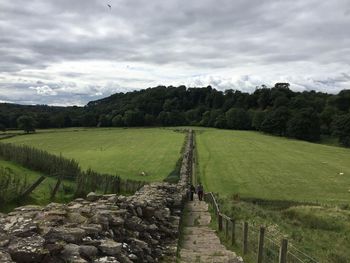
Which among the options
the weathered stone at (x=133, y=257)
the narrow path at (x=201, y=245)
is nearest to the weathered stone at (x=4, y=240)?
the weathered stone at (x=133, y=257)

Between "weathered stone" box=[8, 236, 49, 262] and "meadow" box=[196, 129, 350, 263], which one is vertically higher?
"weathered stone" box=[8, 236, 49, 262]

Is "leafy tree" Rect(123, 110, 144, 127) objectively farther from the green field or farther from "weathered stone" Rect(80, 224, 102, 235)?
"weathered stone" Rect(80, 224, 102, 235)

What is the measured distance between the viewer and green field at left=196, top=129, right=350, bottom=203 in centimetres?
5097

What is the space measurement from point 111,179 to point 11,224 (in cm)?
2060

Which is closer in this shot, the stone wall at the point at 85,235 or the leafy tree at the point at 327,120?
the stone wall at the point at 85,235

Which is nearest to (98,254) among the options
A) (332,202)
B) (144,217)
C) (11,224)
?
(11,224)

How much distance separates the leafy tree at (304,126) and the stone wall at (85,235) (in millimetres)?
106942

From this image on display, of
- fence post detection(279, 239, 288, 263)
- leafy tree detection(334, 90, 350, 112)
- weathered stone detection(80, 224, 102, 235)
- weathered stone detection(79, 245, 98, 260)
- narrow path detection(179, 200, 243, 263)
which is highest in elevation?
leafy tree detection(334, 90, 350, 112)

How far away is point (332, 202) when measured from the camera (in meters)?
45.3

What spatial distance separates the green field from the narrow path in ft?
86.3

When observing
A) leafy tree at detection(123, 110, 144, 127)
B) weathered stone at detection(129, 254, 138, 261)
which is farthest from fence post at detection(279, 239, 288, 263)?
leafy tree at detection(123, 110, 144, 127)

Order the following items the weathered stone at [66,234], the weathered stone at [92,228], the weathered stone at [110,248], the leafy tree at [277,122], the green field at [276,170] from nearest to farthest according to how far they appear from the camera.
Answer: the weathered stone at [66,234] < the weathered stone at [110,248] < the weathered stone at [92,228] < the green field at [276,170] < the leafy tree at [277,122]

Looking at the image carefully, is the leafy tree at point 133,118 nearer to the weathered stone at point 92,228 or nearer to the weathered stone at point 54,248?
the weathered stone at point 92,228

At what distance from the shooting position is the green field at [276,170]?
2007 inches
